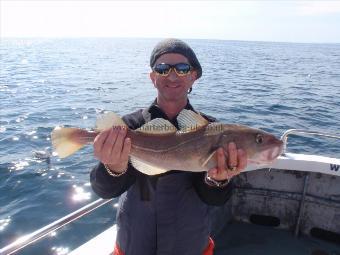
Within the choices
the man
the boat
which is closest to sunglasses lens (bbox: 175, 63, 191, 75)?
the man

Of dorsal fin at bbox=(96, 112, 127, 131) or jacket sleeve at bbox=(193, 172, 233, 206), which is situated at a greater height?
dorsal fin at bbox=(96, 112, 127, 131)

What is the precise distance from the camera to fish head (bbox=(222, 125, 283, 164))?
138 inches

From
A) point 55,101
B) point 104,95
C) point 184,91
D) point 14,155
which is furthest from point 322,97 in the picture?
point 184,91

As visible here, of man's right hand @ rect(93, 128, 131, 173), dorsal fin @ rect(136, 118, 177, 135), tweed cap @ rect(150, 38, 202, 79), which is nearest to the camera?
man's right hand @ rect(93, 128, 131, 173)

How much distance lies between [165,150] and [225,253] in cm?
374

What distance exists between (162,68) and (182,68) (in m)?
0.19

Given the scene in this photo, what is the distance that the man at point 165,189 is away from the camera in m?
3.46

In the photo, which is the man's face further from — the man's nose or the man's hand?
the man's hand

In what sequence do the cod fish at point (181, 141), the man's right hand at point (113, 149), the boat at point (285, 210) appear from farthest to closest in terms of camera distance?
the boat at point (285, 210)
the cod fish at point (181, 141)
the man's right hand at point (113, 149)

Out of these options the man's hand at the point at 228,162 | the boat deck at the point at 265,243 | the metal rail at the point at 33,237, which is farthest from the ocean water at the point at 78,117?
the man's hand at the point at 228,162

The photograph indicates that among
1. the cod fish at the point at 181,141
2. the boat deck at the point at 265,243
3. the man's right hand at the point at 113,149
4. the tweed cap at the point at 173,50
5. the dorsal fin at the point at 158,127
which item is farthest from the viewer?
the boat deck at the point at 265,243

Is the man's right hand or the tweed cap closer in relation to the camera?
the man's right hand

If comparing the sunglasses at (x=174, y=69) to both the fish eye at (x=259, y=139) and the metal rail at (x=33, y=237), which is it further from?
the metal rail at (x=33, y=237)

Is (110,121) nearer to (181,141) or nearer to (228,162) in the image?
Answer: (181,141)
